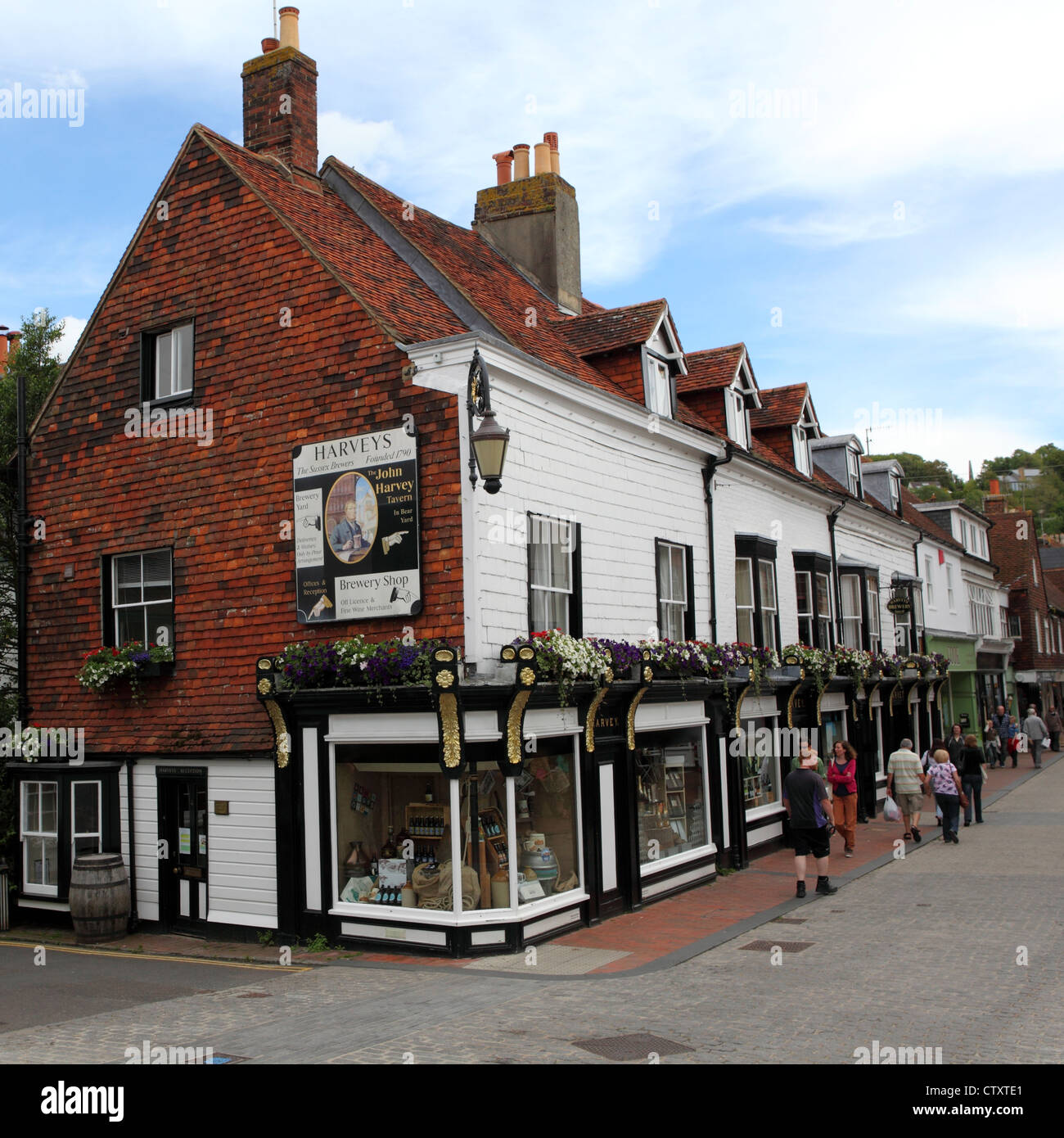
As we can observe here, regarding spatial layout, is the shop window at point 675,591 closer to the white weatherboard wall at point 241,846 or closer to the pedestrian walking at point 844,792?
the pedestrian walking at point 844,792

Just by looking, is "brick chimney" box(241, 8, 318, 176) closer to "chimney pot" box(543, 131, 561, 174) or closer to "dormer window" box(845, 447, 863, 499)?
"chimney pot" box(543, 131, 561, 174)

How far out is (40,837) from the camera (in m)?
15.7

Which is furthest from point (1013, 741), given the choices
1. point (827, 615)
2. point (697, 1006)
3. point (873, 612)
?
point (697, 1006)

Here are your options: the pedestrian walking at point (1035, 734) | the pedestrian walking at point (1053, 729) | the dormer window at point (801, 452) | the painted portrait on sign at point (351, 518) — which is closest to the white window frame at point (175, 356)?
the painted portrait on sign at point (351, 518)

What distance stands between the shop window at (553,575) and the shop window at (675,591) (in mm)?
2422

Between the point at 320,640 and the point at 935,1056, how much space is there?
26.6 ft

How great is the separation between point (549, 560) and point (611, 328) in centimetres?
541

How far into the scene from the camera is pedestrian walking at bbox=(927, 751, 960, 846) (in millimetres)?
18062

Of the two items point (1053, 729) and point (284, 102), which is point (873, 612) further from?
point (1053, 729)

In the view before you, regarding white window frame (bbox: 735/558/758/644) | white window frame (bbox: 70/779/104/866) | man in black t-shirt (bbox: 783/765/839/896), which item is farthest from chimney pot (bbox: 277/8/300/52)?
man in black t-shirt (bbox: 783/765/839/896)

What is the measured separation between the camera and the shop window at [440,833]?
11898 millimetres

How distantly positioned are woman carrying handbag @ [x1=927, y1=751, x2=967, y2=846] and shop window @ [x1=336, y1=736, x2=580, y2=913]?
8030 millimetres
